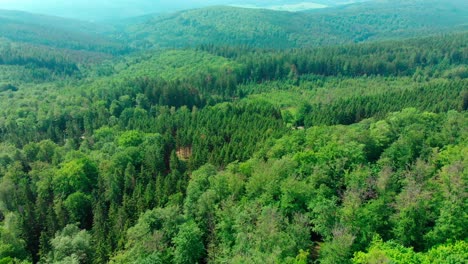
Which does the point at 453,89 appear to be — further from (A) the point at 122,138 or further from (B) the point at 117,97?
(B) the point at 117,97

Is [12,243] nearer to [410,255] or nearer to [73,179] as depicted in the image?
[73,179]

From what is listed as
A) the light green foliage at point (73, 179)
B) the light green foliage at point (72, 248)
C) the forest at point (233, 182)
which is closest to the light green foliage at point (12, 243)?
the forest at point (233, 182)

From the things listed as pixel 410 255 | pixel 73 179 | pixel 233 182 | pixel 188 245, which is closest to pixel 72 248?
pixel 188 245

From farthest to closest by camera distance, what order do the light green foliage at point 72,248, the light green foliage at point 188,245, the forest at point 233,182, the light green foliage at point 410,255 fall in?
the light green foliage at point 72,248
the light green foliage at point 188,245
the forest at point 233,182
the light green foliage at point 410,255

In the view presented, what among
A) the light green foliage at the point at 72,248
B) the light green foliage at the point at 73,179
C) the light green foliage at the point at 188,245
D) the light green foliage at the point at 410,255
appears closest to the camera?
the light green foliage at the point at 410,255

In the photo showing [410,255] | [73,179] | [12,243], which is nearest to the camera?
[410,255]

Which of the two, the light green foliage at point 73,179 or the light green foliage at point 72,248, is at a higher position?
the light green foliage at point 73,179

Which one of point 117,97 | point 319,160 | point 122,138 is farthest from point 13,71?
point 319,160

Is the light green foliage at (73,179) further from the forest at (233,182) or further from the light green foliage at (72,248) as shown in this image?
the light green foliage at (72,248)
